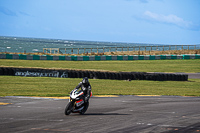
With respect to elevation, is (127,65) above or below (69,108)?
above

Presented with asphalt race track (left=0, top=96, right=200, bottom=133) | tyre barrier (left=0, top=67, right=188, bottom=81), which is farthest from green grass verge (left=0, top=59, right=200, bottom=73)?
asphalt race track (left=0, top=96, right=200, bottom=133)

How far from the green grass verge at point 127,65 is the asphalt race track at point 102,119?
25.2 m

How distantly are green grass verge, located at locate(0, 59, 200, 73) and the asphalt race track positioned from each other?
991 inches

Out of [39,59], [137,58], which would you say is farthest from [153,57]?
[39,59]

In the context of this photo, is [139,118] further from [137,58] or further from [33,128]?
[137,58]

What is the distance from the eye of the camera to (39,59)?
4638 centimetres

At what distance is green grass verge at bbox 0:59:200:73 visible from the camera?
40503 millimetres

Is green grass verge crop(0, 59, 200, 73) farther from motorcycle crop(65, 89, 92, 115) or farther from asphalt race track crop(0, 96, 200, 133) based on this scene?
Result: motorcycle crop(65, 89, 92, 115)

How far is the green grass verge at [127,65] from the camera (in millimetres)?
40503

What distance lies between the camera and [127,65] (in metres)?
44.8

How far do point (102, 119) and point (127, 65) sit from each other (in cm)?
3362

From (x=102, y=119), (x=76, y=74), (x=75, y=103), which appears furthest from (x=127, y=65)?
(x=102, y=119)

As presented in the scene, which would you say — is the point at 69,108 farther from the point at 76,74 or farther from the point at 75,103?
the point at 76,74

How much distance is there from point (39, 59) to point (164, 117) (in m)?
35.8
